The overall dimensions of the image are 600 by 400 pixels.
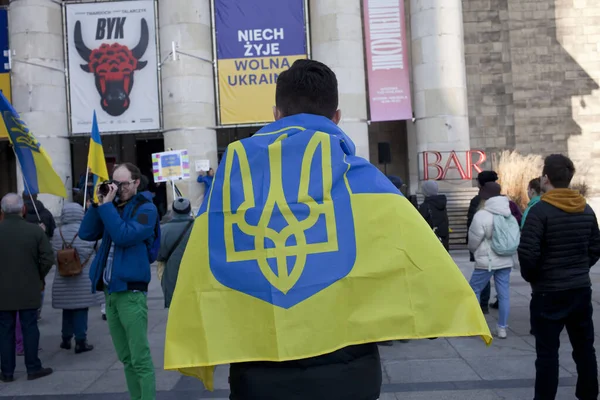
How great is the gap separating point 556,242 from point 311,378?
3.23 metres

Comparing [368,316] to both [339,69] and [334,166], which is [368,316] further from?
[339,69]

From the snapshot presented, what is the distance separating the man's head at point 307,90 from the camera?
2107mm

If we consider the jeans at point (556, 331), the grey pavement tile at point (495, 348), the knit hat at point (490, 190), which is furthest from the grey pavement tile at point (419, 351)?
the jeans at point (556, 331)

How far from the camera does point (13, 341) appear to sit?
6516mm

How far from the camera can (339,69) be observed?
19750 mm

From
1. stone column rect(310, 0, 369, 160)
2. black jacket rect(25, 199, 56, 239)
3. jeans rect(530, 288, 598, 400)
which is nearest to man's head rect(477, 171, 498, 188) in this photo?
jeans rect(530, 288, 598, 400)

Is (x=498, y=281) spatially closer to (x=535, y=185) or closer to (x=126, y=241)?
(x=535, y=185)

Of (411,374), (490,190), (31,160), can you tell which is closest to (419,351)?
(411,374)

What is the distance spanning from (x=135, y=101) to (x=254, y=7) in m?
4.70

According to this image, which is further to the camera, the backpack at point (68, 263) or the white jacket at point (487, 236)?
the white jacket at point (487, 236)

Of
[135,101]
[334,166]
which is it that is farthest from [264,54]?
[334,166]

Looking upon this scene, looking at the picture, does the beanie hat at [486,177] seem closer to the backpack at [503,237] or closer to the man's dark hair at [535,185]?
the man's dark hair at [535,185]

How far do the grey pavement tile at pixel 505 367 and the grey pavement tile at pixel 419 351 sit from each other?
369 millimetres

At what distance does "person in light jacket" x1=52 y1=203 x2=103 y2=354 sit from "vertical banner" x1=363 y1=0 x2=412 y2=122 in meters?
13.7
